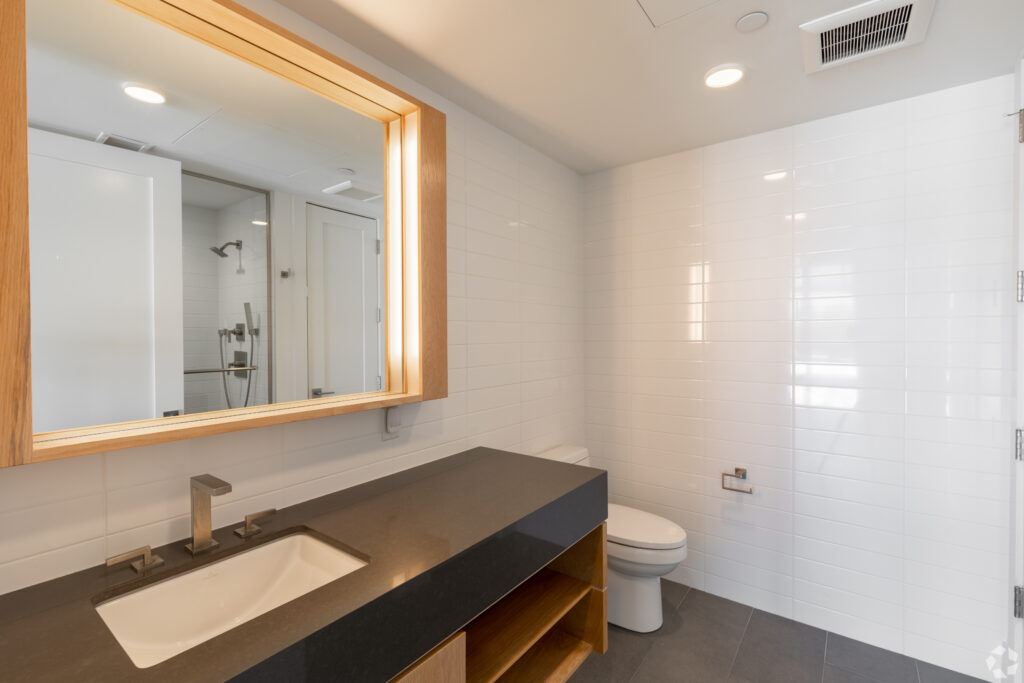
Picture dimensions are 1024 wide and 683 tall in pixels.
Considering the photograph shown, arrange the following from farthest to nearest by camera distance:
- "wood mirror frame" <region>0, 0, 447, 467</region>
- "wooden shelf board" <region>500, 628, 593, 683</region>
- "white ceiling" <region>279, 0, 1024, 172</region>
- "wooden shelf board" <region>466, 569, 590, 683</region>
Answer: "wooden shelf board" <region>500, 628, 593, 683</region>
"white ceiling" <region>279, 0, 1024, 172</region>
"wooden shelf board" <region>466, 569, 590, 683</region>
"wood mirror frame" <region>0, 0, 447, 467</region>

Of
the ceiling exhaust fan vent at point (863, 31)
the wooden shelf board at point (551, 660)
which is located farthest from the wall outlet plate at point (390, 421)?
the ceiling exhaust fan vent at point (863, 31)

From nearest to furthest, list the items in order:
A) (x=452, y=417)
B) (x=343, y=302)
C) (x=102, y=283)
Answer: (x=102, y=283) → (x=343, y=302) → (x=452, y=417)

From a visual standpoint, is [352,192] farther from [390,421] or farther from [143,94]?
[390,421]

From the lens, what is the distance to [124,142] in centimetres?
111

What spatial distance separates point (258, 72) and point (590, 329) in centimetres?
211

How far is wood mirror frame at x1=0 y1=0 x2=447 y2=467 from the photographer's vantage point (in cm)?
87

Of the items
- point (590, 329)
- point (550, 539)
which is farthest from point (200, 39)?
point (590, 329)

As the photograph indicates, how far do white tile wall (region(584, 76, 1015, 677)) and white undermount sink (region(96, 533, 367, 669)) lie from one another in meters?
1.96

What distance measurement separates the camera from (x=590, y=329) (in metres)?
2.92

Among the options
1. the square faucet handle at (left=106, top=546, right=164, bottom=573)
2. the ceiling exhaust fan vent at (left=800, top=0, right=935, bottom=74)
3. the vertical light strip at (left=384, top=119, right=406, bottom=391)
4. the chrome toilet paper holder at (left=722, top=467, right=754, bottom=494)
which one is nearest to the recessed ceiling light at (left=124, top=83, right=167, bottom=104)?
the vertical light strip at (left=384, top=119, right=406, bottom=391)

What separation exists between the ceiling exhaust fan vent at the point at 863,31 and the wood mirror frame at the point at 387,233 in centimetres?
131

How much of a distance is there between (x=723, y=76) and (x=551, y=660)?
7.41 ft

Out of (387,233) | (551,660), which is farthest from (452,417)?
(551,660)

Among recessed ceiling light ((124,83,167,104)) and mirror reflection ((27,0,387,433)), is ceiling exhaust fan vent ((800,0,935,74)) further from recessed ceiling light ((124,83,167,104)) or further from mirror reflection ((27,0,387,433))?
recessed ceiling light ((124,83,167,104))
